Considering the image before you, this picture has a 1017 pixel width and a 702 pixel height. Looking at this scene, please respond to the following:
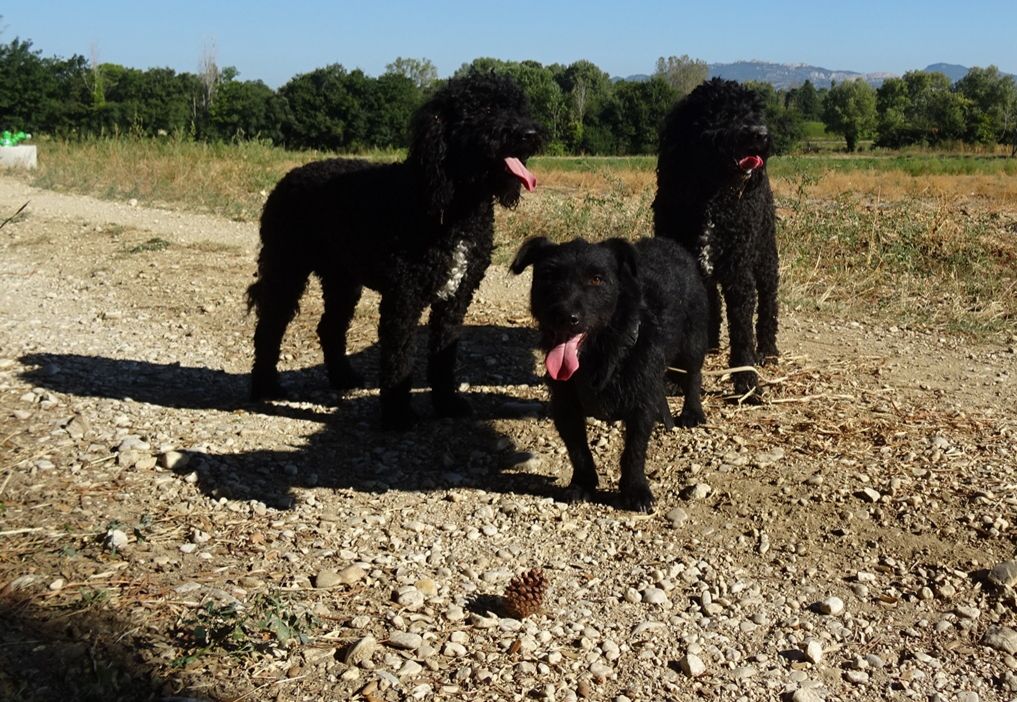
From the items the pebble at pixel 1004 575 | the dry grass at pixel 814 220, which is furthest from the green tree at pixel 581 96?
the pebble at pixel 1004 575

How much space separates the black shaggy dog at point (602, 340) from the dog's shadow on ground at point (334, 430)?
45cm

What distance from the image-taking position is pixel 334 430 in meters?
5.98

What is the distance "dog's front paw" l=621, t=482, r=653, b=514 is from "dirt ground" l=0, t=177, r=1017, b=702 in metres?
0.05

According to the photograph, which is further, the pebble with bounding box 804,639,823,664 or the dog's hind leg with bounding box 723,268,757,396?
the dog's hind leg with bounding box 723,268,757,396

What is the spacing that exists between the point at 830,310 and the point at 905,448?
356 centimetres

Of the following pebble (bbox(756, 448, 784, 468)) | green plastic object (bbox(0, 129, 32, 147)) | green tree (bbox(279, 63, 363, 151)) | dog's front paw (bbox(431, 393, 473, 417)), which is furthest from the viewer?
green tree (bbox(279, 63, 363, 151))

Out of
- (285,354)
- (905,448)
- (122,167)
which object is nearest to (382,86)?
(122,167)

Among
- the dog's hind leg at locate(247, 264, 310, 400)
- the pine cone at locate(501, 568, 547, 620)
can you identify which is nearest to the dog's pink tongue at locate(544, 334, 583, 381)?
the pine cone at locate(501, 568, 547, 620)

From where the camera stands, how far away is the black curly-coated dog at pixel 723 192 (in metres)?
5.89

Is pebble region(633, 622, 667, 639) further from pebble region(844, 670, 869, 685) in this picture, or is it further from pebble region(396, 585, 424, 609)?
pebble region(396, 585, 424, 609)

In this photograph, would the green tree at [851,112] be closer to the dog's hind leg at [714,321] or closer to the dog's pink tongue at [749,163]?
the dog's hind leg at [714,321]

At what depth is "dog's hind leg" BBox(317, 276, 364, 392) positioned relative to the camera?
21.1ft

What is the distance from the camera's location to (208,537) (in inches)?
174

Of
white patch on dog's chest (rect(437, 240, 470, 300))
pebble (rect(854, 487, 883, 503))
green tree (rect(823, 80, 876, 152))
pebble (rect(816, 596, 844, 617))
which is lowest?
pebble (rect(816, 596, 844, 617))
